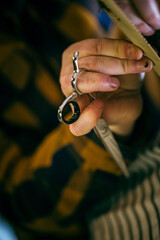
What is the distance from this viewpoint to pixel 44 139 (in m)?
0.69

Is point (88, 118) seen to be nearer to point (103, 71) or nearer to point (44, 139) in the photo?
point (103, 71)

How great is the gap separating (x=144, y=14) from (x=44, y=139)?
499 mm

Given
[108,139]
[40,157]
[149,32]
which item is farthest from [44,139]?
[149,32]

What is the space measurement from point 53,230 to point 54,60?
1.86 ft

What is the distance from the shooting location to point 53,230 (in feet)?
2.03

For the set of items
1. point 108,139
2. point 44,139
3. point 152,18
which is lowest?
point 44,139

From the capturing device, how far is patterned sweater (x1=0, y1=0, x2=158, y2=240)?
1.68ft

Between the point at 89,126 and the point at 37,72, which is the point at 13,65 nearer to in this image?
the point at 37,72

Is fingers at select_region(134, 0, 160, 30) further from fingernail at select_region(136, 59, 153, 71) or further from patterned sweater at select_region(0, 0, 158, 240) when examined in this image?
patterned sweater at select_region(0, 0, 158, 240)

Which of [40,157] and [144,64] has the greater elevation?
[144,64]

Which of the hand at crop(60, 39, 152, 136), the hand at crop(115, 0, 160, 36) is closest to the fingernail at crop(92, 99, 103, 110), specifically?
the hand at crop(60, 39, 152, 136)

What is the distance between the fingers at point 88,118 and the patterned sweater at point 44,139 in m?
0.12

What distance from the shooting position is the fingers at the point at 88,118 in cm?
30

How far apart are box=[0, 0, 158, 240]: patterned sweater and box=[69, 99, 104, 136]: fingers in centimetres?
12
